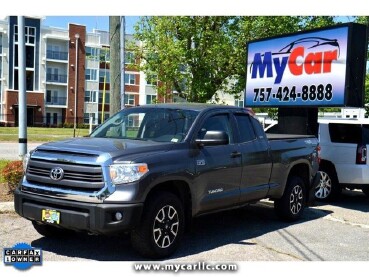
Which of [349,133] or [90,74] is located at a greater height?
[90,74]

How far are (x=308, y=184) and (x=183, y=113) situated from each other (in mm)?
3369

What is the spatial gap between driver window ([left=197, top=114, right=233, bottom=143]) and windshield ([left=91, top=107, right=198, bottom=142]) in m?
0.21

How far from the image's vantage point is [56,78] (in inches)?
2438

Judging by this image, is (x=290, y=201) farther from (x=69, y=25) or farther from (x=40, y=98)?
(x=69, y=25)

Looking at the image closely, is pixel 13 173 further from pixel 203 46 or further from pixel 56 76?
pixel 56 76

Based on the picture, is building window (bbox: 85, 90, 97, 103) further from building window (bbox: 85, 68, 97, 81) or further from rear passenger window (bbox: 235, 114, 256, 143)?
rear passenger window (bbox: 235, 114, 256, 143)

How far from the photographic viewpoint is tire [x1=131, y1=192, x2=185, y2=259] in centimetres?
554

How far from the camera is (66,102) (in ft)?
205

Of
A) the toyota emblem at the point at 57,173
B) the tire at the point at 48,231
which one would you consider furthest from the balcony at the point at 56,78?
the toyota emblem at the point at 57,173

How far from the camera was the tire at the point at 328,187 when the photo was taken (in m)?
10.4

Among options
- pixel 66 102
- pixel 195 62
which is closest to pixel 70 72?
pixel 66 102

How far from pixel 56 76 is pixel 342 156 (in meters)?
56.0

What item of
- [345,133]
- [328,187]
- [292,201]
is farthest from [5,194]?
[345,133]

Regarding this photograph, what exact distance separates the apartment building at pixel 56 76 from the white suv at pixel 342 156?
5025 centimetres
